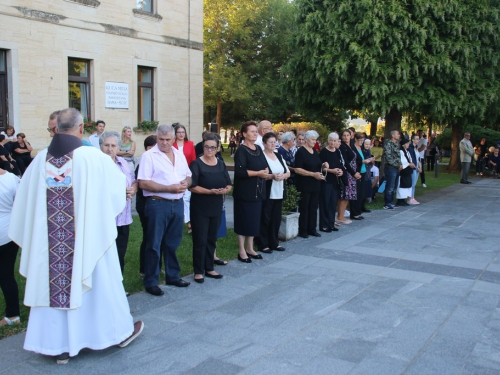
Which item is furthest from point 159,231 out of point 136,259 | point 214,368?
point 214,368

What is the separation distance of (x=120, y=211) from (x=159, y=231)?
1.53m

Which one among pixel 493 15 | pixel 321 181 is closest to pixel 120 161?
pixel 321 181

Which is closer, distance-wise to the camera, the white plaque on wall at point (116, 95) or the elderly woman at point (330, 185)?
the elderly woman at point (330, 185)

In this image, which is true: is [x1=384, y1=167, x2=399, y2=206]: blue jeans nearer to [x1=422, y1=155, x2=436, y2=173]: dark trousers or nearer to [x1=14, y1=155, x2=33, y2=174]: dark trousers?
[x1=14, y1=155, x2=33, y2=174]: dark trousers

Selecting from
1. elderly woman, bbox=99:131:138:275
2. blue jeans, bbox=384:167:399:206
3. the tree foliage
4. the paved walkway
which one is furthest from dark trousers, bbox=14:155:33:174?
blue jeans, bbox=384:167:399:206

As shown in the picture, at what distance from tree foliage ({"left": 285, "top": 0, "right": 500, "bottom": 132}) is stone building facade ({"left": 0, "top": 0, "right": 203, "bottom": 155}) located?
5237 mm

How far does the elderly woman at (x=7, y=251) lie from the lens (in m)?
4.61

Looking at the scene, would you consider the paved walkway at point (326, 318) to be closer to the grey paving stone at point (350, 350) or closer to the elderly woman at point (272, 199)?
the grey paving stone at point (350, 350)

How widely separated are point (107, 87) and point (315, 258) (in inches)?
427

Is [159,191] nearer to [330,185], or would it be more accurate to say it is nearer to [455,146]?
[330,185]

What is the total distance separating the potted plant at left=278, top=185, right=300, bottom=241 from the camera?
8711 mm

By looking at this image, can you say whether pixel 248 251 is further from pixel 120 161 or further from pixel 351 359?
pixel 351 359

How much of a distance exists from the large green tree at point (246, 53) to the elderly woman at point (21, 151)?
20.8m

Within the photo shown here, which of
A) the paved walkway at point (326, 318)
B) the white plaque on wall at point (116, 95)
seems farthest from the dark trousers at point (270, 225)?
the white plaque on wall at point (116, 95)
